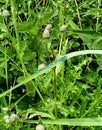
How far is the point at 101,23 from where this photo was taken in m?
2.01

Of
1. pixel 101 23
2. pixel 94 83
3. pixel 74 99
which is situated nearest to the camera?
pixel 74 99

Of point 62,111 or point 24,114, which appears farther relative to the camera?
point 24,114

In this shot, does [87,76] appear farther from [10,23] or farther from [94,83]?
[10,23]

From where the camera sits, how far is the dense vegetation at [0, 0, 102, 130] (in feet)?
4.38

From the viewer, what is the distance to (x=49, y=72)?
1.41 metres

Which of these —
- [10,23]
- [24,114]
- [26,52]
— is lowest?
[24,114]

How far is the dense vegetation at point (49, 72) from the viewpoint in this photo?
4.38ft

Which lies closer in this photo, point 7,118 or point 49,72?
point 7,118

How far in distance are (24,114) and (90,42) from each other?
1.63ft

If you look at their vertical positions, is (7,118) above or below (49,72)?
below

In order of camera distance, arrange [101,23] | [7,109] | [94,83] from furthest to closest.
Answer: [101,23]
[94,83]
[7,109]

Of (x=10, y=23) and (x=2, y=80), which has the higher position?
(x=10, y=23)

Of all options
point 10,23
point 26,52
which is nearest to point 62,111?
point 26,52

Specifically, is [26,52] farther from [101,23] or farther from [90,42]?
[101,23]
